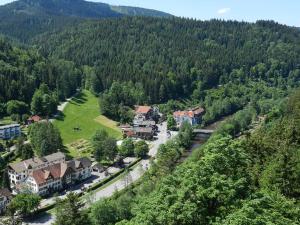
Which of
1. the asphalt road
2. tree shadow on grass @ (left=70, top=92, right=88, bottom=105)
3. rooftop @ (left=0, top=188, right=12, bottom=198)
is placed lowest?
the asphalt road

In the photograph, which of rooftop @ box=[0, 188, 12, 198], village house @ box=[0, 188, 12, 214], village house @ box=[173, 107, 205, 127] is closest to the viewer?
village house @ box=[0, 188, 12, 214]

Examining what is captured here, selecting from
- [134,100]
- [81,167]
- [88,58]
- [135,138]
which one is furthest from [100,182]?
[88,58]

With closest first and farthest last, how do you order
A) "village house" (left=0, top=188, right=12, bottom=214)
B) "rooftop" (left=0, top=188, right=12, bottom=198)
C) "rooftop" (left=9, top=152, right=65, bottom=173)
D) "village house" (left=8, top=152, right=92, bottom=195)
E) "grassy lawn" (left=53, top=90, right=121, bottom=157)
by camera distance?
"village house" (left=0, top=188, right=12, bottom=214), "rooftop" (left=0, top=188, right=12, bottom=198), "village house" (left=8, top=152, right=92, bottom=195), "rooftop" (left=9, top=152, right=65, bottom=173), "grassy lawn" (left=53, top=90, right=121, bottom=157)

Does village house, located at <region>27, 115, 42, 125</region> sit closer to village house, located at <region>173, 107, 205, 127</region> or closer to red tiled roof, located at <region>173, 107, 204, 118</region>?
village house, located at <region>173, 107, 205, 127</region>

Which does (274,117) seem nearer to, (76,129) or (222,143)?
(76,129)

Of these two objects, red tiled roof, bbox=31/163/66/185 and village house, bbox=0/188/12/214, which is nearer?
village house, bbox=0/188/12/214

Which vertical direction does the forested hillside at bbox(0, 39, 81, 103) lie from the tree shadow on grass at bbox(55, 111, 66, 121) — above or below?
above

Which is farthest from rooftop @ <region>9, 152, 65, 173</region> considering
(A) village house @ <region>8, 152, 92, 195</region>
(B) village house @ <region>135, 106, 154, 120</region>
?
(B) village house @ <region>135, 106, 154, 120</region>
